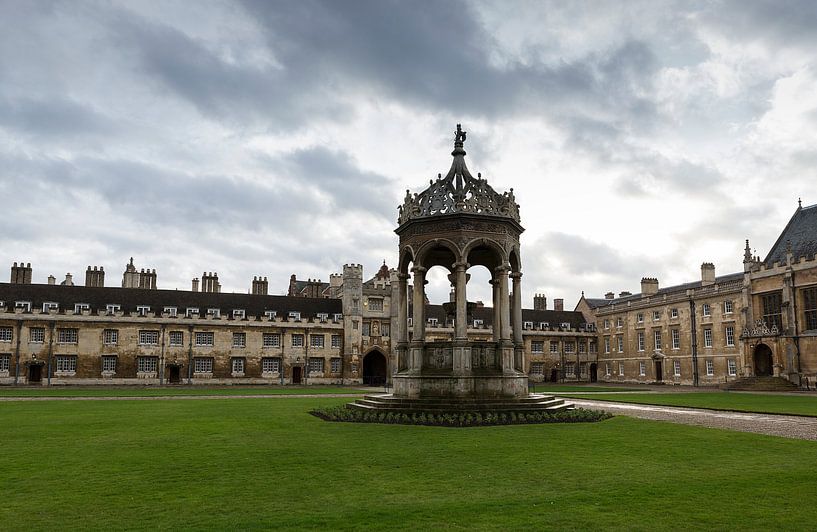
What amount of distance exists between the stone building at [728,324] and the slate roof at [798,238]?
93mm

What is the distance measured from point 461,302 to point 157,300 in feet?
149

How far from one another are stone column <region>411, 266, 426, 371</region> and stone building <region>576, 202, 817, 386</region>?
3775cm

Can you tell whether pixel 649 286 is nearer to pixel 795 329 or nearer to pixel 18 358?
Result: pixel 795 329

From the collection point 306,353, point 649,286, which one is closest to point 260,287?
point 306,353

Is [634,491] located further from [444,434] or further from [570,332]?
[570,332]

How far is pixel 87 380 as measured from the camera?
53.7 meters

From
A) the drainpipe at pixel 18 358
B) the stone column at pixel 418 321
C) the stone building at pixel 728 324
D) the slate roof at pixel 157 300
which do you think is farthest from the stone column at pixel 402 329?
the drainpipe at pixel 18 358

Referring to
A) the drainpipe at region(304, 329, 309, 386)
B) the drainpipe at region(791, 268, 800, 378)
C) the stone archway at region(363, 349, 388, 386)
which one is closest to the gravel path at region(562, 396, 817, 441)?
the drainpipe at region(791, 268, 800, 378)

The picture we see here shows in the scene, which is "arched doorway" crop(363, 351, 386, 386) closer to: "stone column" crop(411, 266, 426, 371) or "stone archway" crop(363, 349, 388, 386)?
"stone archway" crop(363, 349, 388, 386)

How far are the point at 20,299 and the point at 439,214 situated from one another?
154ft

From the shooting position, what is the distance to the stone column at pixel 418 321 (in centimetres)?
2108

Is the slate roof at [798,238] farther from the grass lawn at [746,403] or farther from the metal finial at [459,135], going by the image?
the metal finial at [459,135]

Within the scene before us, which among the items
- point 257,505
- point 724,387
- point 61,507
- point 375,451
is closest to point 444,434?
point 375,451

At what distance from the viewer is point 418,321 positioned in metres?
21.7
